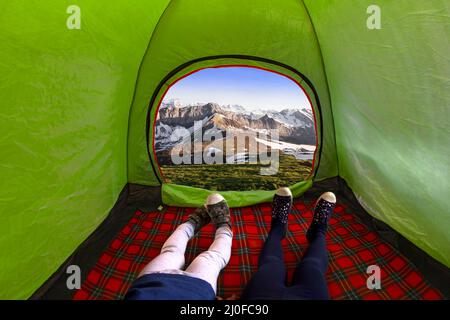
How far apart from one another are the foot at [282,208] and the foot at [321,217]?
111mm

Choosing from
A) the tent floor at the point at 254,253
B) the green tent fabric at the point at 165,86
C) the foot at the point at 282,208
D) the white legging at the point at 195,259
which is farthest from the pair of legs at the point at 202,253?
the green tent fabric at the point at 165,86

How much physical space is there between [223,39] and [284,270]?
1092 millimetres

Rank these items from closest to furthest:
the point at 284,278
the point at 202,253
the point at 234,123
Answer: the point at 284,278, the point at 202,253, the point at 234,123

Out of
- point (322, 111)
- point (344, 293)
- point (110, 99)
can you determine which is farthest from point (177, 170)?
point (344, 293)

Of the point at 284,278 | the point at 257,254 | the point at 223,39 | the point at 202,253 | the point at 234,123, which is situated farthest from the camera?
the point at 234,123

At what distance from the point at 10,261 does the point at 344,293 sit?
3.39ft

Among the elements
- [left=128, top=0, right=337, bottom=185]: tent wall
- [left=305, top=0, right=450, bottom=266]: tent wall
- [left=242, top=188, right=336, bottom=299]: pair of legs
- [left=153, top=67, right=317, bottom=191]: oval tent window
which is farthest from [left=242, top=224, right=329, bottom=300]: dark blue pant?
[left=128, top=0, right=337, bottom=185]: tent wall

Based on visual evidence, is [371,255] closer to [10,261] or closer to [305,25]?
[305,25]

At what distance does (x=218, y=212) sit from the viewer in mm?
1202

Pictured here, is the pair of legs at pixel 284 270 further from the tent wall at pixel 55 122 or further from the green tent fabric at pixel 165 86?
the tent wall at pixel 55 122

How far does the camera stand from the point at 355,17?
1.07 meters

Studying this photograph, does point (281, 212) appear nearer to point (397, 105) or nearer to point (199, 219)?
point (199, 219)

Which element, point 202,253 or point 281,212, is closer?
point 202,253

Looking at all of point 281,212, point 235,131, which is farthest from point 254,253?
point 235,131
